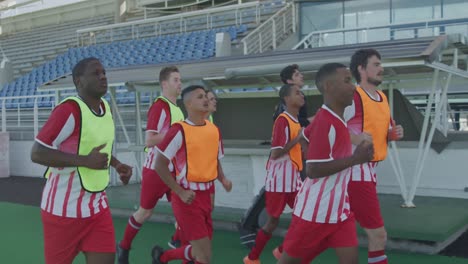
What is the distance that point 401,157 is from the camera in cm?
1048

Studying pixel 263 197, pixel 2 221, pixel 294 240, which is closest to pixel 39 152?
pixel 294 240

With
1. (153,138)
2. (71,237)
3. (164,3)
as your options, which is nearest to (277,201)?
(153,138)

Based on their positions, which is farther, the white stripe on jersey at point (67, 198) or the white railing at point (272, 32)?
the white railing at point (272, 32)

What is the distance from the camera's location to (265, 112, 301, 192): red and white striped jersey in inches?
228

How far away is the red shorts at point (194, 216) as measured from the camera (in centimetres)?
473

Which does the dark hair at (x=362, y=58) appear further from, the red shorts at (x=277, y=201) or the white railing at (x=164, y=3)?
the white railing at (x=164, y=3)

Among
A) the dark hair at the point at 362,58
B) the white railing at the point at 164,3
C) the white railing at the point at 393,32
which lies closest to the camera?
the dark hair at the point at 362,58

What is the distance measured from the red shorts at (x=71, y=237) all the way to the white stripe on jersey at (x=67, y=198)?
37mm

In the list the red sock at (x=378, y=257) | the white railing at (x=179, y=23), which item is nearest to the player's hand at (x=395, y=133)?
the red sock at (x=378, y=257)

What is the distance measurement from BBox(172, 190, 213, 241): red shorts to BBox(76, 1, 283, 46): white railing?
1716 cm

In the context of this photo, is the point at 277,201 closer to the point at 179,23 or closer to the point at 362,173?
the point at 362,173

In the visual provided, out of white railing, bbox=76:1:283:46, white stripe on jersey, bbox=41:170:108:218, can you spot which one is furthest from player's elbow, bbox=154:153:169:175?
white railing, bbox=76:1:283:46

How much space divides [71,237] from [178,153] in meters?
1.24

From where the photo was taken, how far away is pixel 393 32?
1806 centimetres
